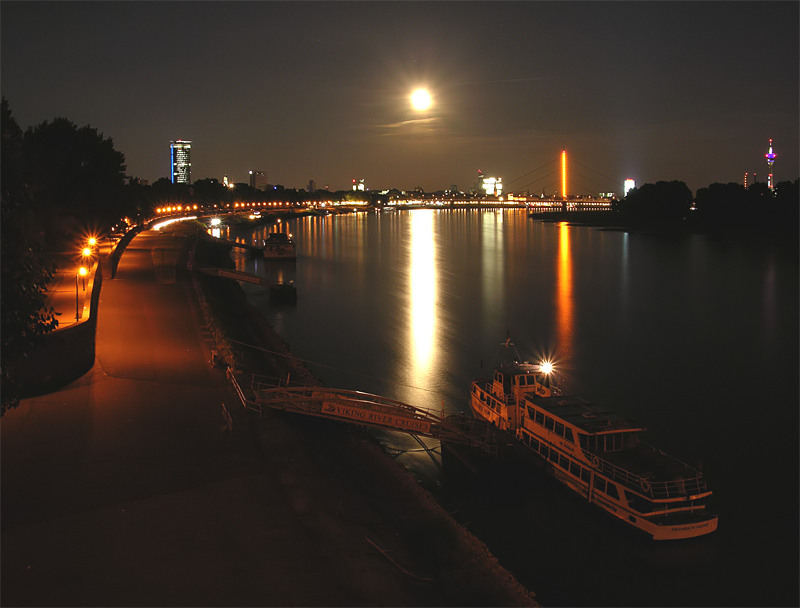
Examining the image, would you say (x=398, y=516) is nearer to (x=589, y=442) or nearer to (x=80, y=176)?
(x=589, y=442)

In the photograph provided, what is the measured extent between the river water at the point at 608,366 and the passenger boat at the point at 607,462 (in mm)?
288

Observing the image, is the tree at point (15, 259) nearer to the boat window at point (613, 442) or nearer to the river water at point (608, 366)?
the river water at point (608, 366)

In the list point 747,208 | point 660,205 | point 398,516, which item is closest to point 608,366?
point 398,516

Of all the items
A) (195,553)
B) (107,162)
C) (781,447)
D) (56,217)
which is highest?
(107,162)

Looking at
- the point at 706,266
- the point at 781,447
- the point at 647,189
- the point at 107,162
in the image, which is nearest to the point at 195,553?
the point at 781,447

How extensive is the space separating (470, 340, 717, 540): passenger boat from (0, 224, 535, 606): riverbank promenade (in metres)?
1.76

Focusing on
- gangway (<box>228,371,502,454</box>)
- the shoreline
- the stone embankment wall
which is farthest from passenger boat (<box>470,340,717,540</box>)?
the stone embankment wall

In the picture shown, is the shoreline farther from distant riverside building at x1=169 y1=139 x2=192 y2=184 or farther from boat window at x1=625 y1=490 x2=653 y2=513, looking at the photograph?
distant riverside building at x1=169 y1=139 x2=192 y2=184

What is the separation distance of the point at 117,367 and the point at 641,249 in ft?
141

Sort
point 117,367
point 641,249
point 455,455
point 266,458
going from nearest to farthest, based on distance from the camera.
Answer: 1. point 266,458
2. point 455,455
3. point 117,367
4. point 641,249

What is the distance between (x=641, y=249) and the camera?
47094 millimetres

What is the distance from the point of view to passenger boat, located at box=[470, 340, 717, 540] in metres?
6.90

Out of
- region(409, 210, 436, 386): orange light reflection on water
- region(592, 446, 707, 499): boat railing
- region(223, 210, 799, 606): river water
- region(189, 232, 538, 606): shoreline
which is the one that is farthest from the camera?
region(409, 210, 436, 386): orange light reflection on water

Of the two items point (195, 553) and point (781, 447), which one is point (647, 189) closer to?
point (781, 447)
